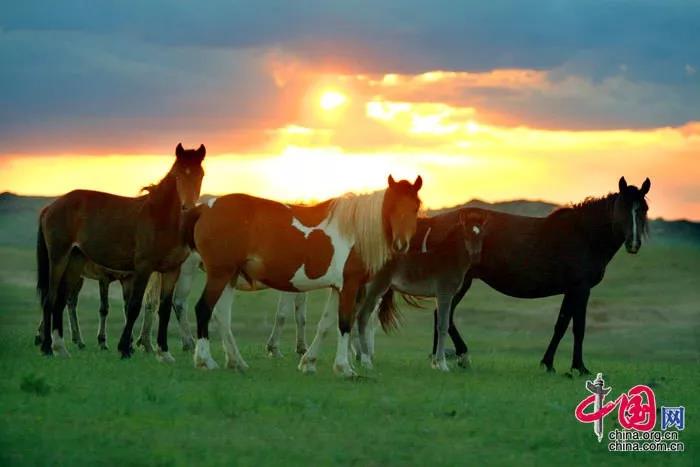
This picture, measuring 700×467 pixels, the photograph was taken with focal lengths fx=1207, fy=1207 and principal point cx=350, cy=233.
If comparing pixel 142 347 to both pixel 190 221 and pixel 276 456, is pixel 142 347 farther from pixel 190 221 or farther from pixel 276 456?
pixel 276 456

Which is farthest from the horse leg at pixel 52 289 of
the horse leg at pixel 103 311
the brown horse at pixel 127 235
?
the horse leg at pixel 103 311

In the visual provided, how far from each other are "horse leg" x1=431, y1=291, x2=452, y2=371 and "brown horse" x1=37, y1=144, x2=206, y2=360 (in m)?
3.81

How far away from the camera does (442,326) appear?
1753 cm

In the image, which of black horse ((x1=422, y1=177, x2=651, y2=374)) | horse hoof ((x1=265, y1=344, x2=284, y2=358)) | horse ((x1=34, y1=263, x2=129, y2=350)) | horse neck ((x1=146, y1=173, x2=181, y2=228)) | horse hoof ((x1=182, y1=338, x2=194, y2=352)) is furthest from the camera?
horse ((x1=34, y1=263, x2=129, y2=350))

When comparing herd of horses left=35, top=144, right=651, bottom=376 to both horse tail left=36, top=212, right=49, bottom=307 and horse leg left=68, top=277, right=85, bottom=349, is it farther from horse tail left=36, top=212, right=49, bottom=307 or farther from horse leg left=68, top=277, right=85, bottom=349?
horse leg left=68, top=277, right=85, bottom=349

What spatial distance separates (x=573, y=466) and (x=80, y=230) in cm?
979

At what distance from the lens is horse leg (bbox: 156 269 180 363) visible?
17.3m

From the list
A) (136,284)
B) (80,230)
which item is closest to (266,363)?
(136,284)

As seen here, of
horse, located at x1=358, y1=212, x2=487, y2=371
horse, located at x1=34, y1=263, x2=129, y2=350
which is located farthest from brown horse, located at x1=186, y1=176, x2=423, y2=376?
horse, located at x1=34, y1=263, x2=129, y2=350

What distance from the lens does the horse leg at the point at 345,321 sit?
15.6m

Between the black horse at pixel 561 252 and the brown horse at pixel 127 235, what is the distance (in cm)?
362

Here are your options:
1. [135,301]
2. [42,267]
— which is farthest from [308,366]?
[42,267]

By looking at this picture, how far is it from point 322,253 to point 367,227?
2.43ft

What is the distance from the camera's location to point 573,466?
10.7m
